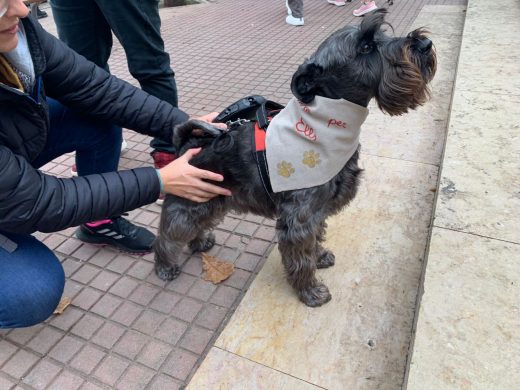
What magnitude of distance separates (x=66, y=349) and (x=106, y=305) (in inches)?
13.9

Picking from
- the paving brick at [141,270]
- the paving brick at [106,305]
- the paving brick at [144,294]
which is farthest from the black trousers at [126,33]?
the paving brick at [106,305]

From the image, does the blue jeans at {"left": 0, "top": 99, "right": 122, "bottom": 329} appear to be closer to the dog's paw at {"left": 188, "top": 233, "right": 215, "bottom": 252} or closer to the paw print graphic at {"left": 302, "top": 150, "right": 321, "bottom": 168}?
the dog's paw at {"left": 188, "top": 233, "right": 215, "bottom": 252}

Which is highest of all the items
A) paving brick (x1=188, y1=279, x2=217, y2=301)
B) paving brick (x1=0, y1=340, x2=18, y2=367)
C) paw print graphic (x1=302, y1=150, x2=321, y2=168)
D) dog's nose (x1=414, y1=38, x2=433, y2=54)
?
dog's nose (x1=414, y1=38, x2=433, y2=54)

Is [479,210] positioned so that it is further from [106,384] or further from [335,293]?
[106,384]

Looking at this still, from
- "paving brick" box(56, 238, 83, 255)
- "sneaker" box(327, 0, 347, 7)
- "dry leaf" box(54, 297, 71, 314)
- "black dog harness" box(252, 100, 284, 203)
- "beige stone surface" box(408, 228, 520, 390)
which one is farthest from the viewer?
"sneaker" box(327, 0, 347, 7)

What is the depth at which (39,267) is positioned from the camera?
91.7 inches

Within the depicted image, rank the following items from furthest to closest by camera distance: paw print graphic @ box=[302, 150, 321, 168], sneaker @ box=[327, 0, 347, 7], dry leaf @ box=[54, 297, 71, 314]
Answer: sneaker @ box=[327, 0, 347, 7] < dry leaf @ box=[54, 297, 71, 314] < paw print graphic @ box=[302, 150, 321, 168]

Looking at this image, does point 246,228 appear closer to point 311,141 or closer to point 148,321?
→ point 148,321

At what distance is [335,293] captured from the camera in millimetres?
2707

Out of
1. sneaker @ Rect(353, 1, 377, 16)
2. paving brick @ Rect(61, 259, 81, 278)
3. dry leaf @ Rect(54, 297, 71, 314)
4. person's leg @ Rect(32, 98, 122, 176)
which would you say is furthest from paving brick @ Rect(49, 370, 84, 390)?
sneaker @ Rect(353, 1, 377, 16)

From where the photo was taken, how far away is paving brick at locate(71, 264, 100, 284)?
9.67ft

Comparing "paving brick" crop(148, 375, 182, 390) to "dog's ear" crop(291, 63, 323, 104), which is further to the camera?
"paving brick" crop(148, 375, 182, 390)

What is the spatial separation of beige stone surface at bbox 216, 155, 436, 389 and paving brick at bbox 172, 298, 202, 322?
10.7 inches

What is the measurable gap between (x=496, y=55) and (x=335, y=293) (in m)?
4.34
